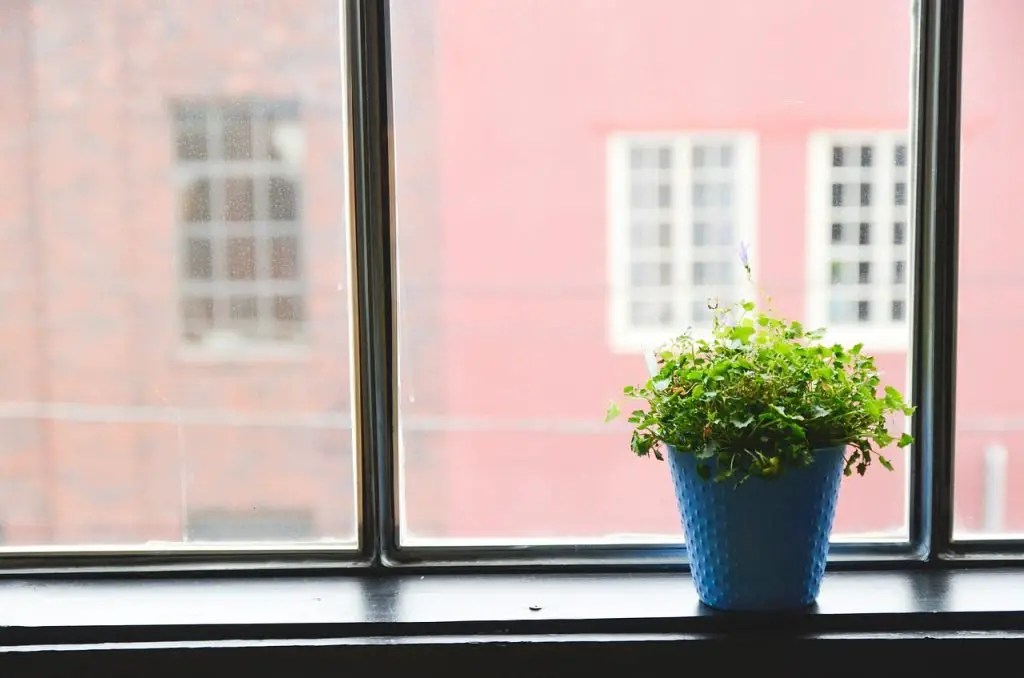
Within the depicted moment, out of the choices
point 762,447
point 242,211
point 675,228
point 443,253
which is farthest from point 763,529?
point 242,211

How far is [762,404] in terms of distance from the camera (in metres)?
1.11

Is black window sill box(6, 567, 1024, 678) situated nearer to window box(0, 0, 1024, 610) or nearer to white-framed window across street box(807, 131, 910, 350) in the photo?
window box(0, 0, 1024, 610)

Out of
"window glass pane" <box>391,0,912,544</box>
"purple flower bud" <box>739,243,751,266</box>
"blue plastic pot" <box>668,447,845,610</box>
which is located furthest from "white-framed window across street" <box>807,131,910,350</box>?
"blue plastic pot" <box>668,447,845,610</box>

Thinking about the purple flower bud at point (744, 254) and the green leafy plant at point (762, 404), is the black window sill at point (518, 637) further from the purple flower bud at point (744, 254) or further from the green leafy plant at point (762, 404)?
the purple flower bud at point (744, 254)

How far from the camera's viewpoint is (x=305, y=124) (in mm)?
1337

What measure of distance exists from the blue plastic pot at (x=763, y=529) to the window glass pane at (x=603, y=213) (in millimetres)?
227

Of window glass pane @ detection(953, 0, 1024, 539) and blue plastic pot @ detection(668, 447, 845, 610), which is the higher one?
window glass pane @ detection(953, 0, 1024, 539)

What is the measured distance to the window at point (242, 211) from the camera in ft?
4.39

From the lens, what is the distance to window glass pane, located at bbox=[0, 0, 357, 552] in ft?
4.39

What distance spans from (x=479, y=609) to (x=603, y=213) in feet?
1.95

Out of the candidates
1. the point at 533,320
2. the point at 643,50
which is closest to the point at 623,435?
the point at 533,320

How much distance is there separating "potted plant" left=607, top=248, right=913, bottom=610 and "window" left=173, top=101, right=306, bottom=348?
53 cm

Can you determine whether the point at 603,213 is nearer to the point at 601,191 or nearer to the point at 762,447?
the point at 601,191

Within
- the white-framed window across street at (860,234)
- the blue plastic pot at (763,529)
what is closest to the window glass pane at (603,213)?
the white-framed window across street at (860,234)
